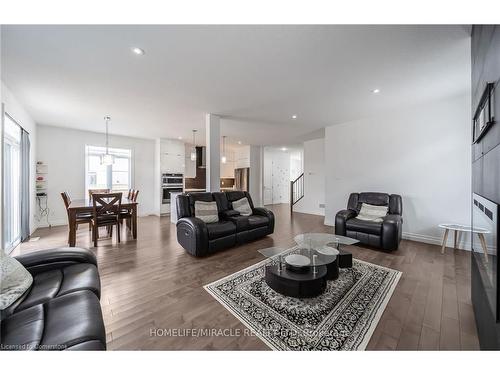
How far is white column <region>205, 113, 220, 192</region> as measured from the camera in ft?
13.9

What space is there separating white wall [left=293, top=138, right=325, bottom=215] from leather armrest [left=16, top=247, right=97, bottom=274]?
6.38 metres

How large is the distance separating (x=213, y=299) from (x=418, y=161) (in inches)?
176

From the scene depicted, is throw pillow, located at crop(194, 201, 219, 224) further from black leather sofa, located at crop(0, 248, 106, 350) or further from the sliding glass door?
the sliding glass door

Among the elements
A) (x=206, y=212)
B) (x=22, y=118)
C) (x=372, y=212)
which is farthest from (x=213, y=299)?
(x=22, y=118)

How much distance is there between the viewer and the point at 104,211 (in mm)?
3693

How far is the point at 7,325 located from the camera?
1.02 meters

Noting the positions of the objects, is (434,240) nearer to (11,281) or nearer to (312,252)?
(312,252)

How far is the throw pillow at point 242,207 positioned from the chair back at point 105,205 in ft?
7.46

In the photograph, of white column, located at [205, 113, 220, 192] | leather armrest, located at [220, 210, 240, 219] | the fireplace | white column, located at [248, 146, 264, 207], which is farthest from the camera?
white column, located at [248, 146, 264, 207]

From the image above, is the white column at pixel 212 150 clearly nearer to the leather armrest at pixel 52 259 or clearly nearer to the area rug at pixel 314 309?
the area rug at pixel 314 309

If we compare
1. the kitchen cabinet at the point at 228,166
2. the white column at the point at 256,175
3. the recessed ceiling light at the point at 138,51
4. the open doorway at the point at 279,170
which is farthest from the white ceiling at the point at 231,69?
the kitchen cabinet at the point at 228,166

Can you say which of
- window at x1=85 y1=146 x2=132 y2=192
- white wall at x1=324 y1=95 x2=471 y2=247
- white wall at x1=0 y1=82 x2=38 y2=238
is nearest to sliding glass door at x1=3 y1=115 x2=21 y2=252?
white wall at x1=0 y1=82 x2=38 y2=238
